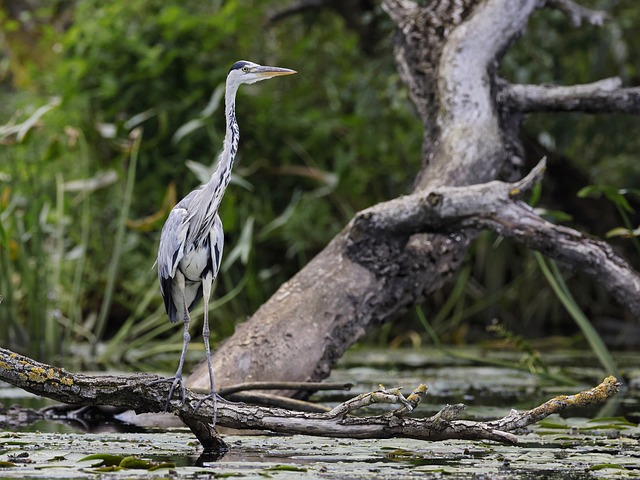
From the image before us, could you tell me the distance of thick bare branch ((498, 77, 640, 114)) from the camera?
198 inches

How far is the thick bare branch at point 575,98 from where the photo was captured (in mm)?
5040

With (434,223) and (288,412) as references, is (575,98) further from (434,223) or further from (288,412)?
(288,412)

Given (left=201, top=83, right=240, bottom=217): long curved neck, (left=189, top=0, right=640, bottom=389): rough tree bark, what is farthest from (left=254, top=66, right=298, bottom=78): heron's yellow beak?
(left=189, top=0, right=640, bottom=389): rough tree bark

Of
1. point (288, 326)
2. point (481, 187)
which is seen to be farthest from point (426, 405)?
point (481, 187)

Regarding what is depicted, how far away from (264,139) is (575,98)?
159 inches

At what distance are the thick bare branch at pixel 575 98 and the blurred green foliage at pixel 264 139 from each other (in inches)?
87.9

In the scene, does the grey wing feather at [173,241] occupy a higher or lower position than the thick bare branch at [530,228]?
higher

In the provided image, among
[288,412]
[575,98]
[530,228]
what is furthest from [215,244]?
[575,98]

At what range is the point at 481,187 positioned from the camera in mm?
4230

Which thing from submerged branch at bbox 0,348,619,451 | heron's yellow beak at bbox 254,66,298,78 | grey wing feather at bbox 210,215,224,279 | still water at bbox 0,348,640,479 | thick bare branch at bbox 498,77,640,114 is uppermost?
heron's yellow beak at bbox 254,66,298,78

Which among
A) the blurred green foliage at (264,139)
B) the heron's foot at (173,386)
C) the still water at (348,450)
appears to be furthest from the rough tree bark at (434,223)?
the blurred green foliage at (264,139)

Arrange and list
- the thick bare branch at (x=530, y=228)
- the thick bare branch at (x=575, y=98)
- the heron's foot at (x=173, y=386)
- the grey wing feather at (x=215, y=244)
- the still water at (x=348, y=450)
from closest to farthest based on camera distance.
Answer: the still water at (x=348, y=450) < the heron's foot at (x=173, y=386) < the grey wing feather at (x=215, y=244) < the thick bare branch at (x=530, y=228) < the thick bare branch at (x=575, y=98)

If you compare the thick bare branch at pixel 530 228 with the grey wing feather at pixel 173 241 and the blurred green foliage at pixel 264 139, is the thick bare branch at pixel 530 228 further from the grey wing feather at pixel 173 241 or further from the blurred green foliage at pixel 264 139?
the blurred green foliage at pixel 264 139

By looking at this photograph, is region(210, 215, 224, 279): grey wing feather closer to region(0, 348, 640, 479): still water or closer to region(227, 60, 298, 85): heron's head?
region(227, 60, 298, 85): heron's head
